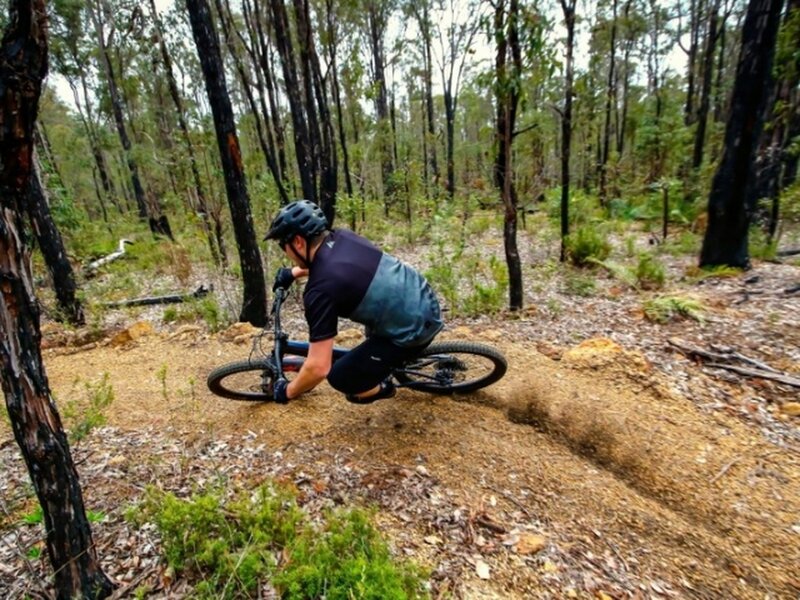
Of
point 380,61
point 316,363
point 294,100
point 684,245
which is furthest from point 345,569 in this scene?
point 380,61

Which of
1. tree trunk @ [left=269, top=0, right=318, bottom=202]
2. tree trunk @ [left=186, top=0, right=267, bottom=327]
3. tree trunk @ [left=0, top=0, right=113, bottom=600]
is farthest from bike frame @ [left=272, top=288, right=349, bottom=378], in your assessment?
tree trunk @ [left=269, top=0, right=318, bottom=202]

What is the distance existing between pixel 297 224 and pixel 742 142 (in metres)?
7.23

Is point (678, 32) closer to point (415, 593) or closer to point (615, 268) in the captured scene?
point (615, 268)

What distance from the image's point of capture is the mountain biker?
101 inches

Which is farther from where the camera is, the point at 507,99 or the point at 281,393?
the point at 507,99

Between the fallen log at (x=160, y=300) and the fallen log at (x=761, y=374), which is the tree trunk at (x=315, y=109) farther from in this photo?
the fallen log at (x=761, y=374)

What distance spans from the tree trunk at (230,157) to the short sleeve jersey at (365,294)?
3346 mm

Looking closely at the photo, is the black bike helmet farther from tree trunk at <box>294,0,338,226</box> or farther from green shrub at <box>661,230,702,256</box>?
green shrub at <box>661,230,702,256</box>

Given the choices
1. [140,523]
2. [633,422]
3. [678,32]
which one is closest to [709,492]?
[633,422]

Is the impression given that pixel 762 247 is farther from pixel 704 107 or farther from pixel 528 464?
pixel 704 107

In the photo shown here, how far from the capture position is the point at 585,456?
318cm

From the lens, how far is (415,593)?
1.87 meters

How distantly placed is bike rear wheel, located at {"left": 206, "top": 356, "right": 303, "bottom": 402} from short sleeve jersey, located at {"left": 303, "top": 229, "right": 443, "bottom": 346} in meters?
0.91

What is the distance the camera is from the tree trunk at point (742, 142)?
598 centimetres
